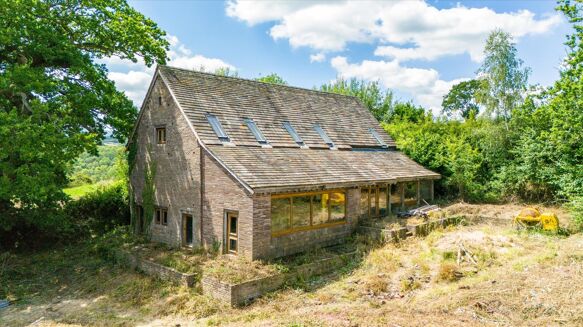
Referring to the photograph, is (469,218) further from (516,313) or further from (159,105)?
(159,105)

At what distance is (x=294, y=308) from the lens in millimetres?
12852

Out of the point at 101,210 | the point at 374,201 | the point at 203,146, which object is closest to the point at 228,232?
the point at 203,146

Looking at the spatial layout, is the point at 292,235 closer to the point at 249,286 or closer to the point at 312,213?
the point at 312,213

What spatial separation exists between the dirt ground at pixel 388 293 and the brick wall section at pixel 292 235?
207 cm

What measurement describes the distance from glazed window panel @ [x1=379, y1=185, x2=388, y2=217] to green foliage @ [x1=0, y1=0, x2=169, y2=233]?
14.7m

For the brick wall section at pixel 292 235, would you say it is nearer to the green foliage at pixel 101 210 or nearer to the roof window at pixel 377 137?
the roof window at pixel 377 137

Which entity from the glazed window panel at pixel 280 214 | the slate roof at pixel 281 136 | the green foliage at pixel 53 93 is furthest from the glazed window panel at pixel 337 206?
the green foliage at pixel 53 93

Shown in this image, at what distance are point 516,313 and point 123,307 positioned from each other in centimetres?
1245

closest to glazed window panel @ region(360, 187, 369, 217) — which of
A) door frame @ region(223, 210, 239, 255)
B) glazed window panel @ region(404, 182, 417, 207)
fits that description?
glazed window panel @ region(404, 182, 417, 207)

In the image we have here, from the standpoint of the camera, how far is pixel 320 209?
1886 centimetres

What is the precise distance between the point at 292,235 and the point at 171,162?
7.06m

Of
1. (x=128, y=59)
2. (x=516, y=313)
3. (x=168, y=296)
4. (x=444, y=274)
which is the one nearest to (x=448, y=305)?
(x=516, y=313)

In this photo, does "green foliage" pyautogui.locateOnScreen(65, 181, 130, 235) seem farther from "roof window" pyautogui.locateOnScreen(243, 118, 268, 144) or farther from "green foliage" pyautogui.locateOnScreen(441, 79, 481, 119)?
"green foliage" pyautogui.locateOnScreen(441, 79, 481, 119)

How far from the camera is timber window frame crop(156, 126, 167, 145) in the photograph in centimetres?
2055
